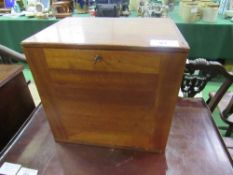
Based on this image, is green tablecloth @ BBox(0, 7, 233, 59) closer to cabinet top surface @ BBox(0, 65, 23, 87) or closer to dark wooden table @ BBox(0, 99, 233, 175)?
cabinet top surface @ BBox(0, 65, 23, 87)

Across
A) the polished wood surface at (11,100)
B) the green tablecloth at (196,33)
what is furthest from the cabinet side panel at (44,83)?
the green tablecloth at (196,33)

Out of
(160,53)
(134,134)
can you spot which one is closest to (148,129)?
(134,134)

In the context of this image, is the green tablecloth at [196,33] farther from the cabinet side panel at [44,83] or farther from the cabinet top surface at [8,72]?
the cabinet side panel at [44,83]

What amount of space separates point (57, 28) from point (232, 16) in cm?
179

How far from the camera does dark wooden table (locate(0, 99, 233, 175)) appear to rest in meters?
0.60

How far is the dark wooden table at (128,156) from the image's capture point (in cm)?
60

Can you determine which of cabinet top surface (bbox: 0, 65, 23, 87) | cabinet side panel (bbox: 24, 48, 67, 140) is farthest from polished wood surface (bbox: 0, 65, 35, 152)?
cabinet side panel (bbox: 24, 48, 67, 140)

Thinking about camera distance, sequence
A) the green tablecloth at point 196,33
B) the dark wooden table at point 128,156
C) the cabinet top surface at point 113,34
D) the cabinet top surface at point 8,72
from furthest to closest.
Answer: the green tablecloth at point 196,33 < the cabinet top surface at point 8,72 < the dark wooden table at point 128,156 < the cabinet top surface at point 113,34

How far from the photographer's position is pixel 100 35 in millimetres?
530

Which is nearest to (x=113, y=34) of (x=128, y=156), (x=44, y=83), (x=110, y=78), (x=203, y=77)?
(x=110, y=78)

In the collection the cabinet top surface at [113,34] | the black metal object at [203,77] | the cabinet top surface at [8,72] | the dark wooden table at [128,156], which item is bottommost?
the dark wooden table at [128,156]

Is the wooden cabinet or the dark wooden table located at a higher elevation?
the wooden cabinet

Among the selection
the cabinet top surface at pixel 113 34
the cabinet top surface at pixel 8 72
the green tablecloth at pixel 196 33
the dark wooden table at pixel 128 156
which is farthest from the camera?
the green tablecloth at pixel 196 33

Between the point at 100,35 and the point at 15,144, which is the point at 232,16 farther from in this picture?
the point at 15,144
